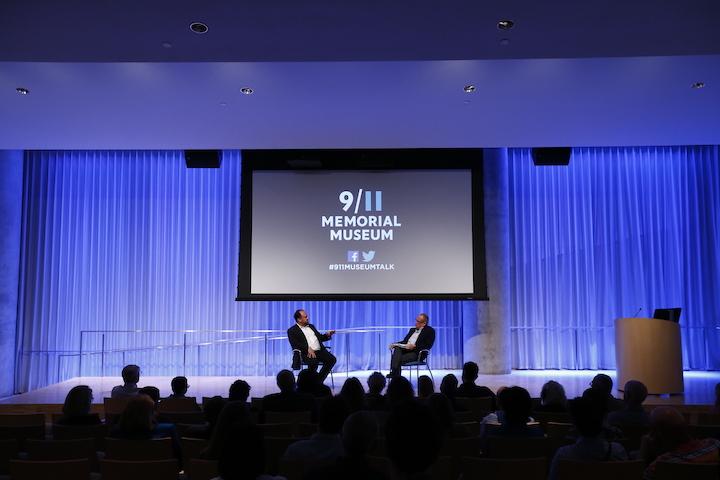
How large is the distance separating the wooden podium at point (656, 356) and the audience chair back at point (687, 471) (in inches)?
236

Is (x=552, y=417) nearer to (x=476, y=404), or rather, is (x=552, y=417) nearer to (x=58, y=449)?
(x=476, y=404)

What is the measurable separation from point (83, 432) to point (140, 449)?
91cm

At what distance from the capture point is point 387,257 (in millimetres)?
10945

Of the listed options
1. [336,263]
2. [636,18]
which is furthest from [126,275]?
[636,18]

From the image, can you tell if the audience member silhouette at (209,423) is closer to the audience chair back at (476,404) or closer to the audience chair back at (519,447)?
the audience chair back at (519,447)

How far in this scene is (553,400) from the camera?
5.25 m

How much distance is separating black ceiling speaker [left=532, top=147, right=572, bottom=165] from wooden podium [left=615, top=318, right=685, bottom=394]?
3.68 meters

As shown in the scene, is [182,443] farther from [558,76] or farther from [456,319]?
[456,319]

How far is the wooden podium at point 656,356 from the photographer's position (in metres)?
8.59

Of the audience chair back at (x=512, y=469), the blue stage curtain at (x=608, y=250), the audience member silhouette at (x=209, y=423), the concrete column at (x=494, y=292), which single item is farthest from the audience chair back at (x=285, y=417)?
the blue stage curtain at (x=608, y=250)

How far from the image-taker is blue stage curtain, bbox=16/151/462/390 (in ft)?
41.1

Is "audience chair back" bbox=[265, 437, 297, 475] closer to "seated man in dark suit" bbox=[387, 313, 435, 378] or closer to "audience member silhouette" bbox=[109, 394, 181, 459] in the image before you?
"audience member silhouette" bbox=[109, 394, 181, 459]

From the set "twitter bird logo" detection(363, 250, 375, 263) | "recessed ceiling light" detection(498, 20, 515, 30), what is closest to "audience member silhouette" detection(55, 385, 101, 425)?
"recessed ceiling light" detection(498, 20, 515, 30)

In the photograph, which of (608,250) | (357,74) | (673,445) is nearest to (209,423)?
(673,445)
